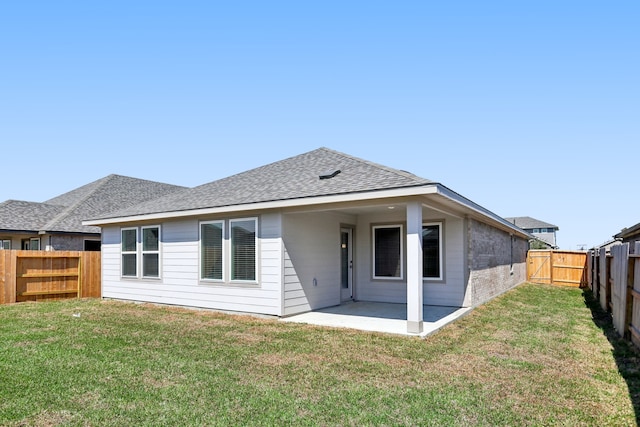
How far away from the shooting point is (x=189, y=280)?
1124cm

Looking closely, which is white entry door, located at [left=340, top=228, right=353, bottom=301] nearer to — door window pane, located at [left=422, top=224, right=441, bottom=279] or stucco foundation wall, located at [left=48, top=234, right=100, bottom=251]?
door window pane, located at [left=422, top=224, right=441, bottom=279]

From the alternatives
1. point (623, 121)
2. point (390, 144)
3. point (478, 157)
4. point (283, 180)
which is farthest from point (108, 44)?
point (623, 121)

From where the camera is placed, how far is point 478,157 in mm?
15984

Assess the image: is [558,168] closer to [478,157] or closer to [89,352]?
[478,157]

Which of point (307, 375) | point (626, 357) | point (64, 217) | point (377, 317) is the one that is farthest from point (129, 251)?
point (626, 357)

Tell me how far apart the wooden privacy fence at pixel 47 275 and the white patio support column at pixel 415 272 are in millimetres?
11797

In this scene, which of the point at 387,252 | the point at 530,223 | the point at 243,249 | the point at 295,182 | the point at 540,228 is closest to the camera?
the point at 243,249

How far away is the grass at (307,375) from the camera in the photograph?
13.1ft

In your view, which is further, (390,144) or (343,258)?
(390,144)

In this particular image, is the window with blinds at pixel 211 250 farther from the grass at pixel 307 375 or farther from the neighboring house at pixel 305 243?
the grass at pixel 307 375

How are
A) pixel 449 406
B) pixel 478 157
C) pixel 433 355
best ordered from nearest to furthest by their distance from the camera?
1. pixel 449 406
2. pixel 433 355
3. pixel 478 157

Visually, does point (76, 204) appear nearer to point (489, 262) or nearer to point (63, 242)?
point (63, 242)

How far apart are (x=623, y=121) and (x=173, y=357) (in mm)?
14270

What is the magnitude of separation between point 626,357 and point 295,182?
291 inches
